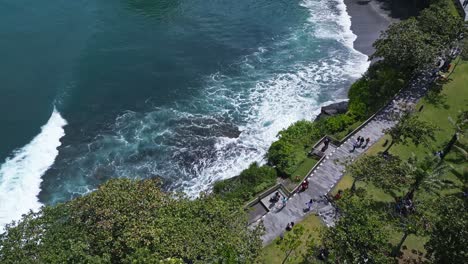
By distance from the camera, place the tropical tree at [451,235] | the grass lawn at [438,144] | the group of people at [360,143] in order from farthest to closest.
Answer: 1. the group of people at [360,143]
2. the grass lawn at [438,144]
3. the tropical tree at [451,235]

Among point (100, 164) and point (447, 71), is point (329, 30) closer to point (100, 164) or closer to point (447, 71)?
point (447, 71)

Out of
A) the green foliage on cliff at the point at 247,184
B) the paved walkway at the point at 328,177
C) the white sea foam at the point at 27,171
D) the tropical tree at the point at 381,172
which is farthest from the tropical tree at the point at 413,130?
the white sea foam at the point at 27,171

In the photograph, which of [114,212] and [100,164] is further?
[100,164]

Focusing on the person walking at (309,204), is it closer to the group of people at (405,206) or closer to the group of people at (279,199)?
the group of people at (279,199)

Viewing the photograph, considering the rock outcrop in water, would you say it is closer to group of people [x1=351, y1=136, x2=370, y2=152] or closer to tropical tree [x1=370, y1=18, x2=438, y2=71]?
tropical tree [x1=370, y1=18, x2=438, y2=71]

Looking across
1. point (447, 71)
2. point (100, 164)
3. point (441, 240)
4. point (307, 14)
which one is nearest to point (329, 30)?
point (307, 14)

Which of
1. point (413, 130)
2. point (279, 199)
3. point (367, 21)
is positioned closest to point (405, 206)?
point (413, 130)

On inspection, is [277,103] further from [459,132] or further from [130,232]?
[130,232]
